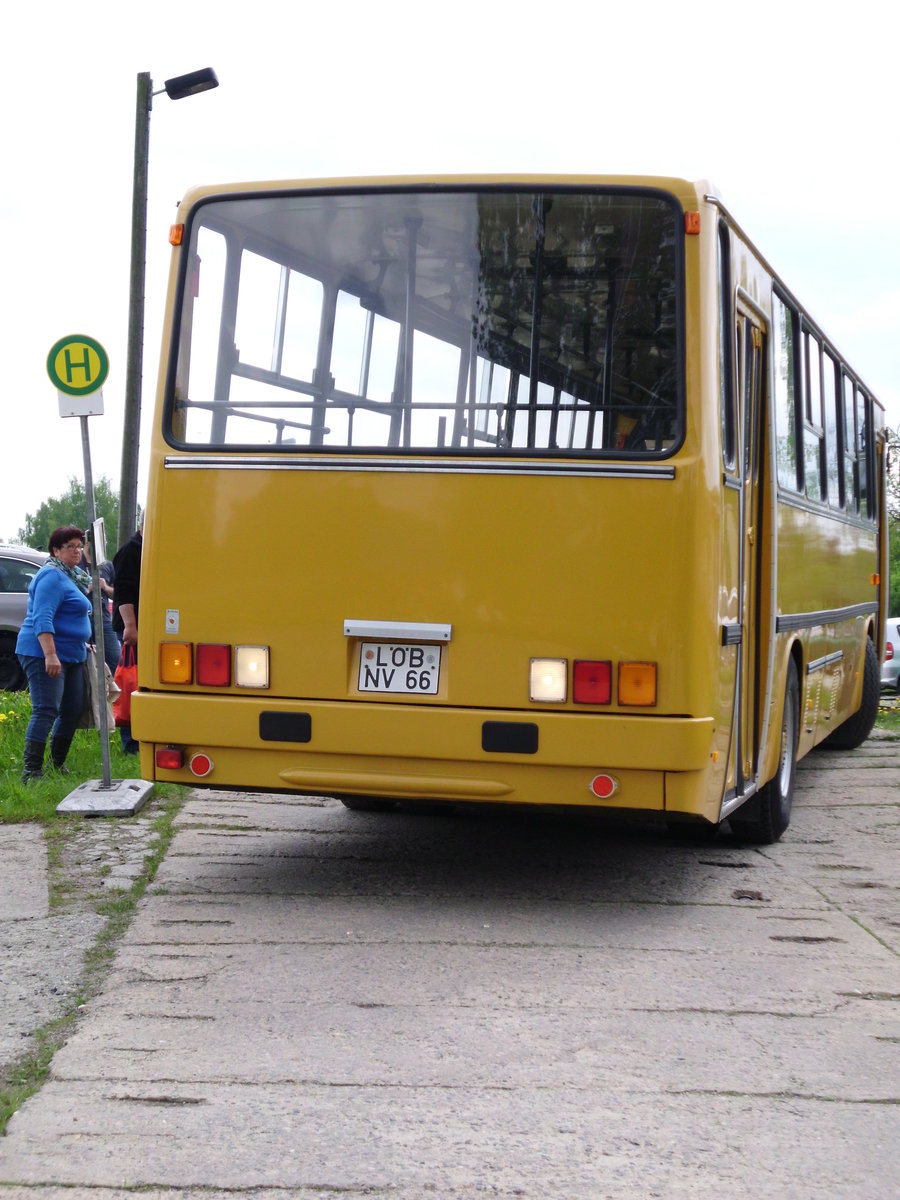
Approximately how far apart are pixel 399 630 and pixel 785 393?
128 inches

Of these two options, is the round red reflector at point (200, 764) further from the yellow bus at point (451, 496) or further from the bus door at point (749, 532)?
the bus door at point (749, 532)

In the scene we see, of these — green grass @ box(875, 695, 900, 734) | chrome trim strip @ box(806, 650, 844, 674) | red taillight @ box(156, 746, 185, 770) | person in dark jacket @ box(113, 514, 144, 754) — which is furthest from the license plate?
green grass @ box(875, 695, 900, 734)

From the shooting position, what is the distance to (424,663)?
6.60 meters

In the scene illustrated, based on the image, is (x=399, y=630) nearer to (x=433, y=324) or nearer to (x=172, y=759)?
(x=172, y=759)

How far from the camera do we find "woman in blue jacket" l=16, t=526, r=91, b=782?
32.8 ft

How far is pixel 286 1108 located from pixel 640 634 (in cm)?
279

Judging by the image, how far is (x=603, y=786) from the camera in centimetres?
641

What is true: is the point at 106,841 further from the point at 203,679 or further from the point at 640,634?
the point at 640,634

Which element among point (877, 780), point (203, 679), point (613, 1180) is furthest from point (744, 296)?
point (877, 780)

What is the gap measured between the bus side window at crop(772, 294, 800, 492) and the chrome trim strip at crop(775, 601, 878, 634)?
0.71m

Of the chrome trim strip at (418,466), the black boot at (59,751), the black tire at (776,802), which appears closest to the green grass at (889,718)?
the black tire at (776,802)

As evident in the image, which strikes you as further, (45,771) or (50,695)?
(45,771)

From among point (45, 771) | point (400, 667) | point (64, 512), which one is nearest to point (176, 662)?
point (400, 667)

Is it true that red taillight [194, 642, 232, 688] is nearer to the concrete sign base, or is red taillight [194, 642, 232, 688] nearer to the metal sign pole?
the concrete sign base
